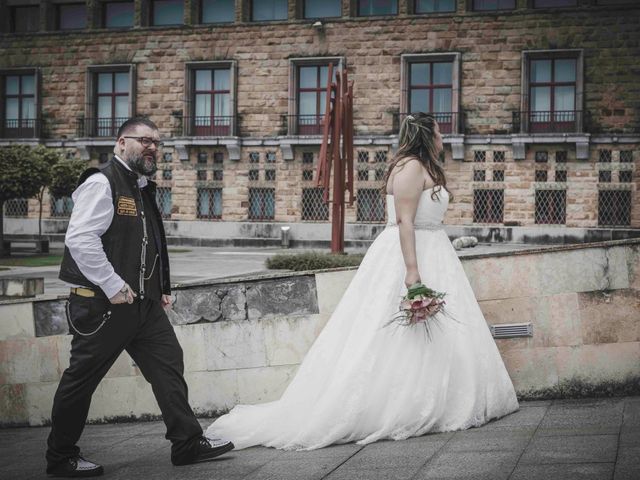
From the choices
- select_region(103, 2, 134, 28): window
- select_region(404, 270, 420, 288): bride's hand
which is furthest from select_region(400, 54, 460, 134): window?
select_region(404, 270, 420, 288): bride's hand

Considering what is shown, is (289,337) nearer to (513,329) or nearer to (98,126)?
(513,329)

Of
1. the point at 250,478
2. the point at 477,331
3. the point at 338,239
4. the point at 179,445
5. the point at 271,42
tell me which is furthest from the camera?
the point at 271,42

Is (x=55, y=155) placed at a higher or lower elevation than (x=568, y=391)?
higher

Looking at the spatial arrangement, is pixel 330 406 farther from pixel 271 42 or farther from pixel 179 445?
pixel 271 42

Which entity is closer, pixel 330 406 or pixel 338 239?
pixel 330 406

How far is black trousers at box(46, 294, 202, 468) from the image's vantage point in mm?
5016

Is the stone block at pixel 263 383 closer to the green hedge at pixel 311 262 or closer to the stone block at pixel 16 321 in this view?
the stone block at pixel 16 321

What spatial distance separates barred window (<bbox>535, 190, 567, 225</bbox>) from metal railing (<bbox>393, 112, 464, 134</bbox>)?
10.8 ft

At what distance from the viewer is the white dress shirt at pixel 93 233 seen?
488cm

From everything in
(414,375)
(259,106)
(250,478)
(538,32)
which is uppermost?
(538,32)

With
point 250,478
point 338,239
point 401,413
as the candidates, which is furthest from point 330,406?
point 338,239

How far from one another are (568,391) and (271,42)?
91.2 ft

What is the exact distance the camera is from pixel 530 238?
3072 cm

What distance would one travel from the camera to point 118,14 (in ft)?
115
